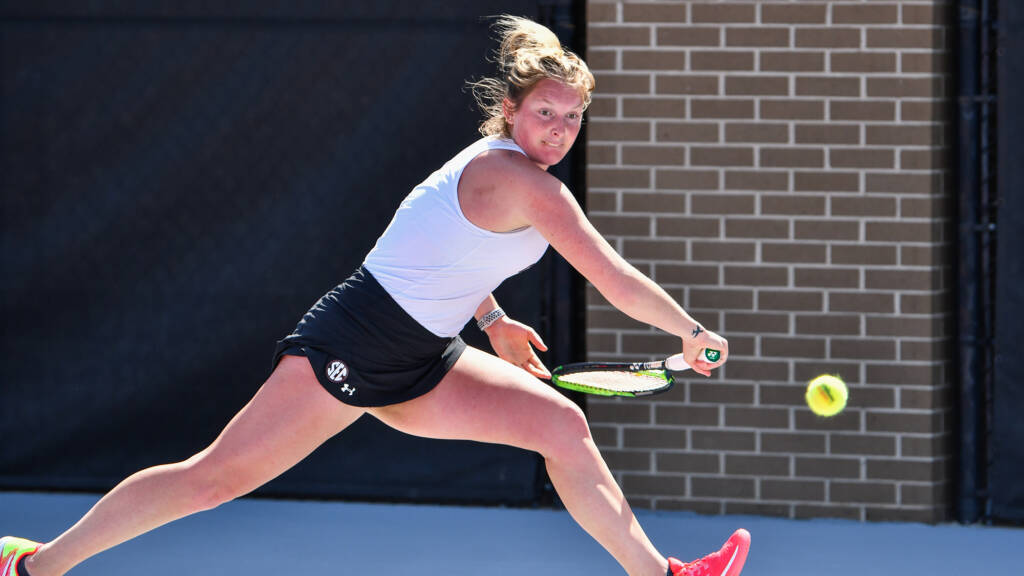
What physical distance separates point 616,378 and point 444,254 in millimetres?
795

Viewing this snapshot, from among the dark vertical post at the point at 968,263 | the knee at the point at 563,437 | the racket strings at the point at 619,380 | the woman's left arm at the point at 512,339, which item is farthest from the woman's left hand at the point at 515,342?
the dark vertical post at the point at 968,263

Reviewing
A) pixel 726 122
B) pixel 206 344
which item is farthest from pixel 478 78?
pixel 206 344

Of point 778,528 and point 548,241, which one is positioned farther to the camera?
point 778,528

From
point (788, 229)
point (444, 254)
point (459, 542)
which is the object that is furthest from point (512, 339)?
point (788, 229)

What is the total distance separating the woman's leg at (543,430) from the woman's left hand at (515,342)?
0.85 feet

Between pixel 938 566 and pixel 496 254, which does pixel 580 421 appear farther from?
pixel 938 566

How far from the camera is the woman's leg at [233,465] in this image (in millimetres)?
3465

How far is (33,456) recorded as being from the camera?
5.86 meters

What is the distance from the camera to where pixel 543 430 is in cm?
356

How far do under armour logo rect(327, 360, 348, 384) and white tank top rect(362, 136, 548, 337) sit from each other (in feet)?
0.81

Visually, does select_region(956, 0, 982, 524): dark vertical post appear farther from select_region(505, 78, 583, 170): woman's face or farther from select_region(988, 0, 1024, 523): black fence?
select_region(505, 78, 583, 170): woman's face

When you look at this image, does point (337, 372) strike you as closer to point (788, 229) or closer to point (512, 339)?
point (512, 339)

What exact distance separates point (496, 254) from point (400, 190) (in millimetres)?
2234

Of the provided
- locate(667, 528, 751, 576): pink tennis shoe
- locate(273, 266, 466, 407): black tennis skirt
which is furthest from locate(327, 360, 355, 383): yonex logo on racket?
locate(667, 528, 751, 576): pink tennis shoe
